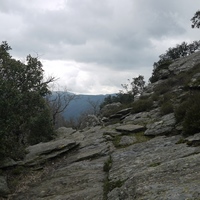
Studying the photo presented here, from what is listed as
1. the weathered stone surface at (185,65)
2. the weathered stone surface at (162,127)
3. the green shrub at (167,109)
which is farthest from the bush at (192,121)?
the weathered stone surface at (185,65)

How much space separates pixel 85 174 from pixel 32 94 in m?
7.07

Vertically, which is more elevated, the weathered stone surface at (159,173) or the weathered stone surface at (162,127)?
the weathered stone surface at (162,127)

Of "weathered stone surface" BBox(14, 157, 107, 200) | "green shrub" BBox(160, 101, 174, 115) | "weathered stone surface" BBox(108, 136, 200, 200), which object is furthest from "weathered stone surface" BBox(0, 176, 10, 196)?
"green shrub" BBox(160, 101, 174, 115)

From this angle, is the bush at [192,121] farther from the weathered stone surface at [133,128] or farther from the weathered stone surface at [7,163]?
the weathered stone surface at [7,163]

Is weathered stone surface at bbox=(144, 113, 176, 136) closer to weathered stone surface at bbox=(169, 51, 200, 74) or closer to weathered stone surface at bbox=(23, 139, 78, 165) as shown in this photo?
weathered stone surface at bbox=(23, 139, 78, 165)

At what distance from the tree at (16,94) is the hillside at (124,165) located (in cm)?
160

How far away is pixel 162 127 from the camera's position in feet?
46.6

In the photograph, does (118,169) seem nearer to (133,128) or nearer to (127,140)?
(127,140)

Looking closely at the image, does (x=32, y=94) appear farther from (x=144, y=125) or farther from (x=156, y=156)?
(x=156, y=156)

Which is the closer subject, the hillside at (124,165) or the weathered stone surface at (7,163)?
the hillside at (124,165)

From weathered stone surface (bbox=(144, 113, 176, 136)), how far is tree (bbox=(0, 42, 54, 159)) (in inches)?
274

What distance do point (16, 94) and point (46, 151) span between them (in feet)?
12.3

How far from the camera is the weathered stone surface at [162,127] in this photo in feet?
45.0

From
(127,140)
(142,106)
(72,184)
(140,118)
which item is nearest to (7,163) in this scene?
(72,184)
